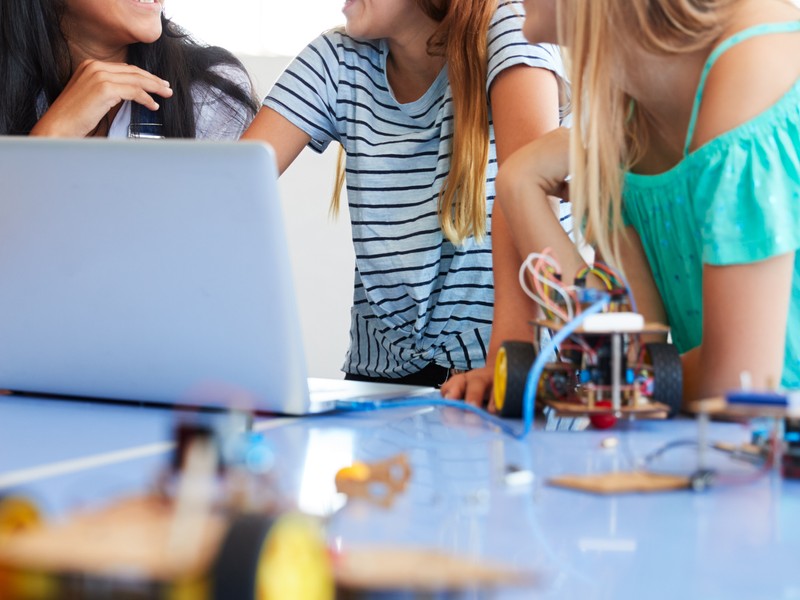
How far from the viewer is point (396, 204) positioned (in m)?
1.38

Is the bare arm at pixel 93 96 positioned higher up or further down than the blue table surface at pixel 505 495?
higher up

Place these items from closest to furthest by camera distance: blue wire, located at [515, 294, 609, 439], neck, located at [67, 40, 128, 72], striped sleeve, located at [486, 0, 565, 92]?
blue wire, located at [515, 294, 609, 439]
striped sleeve, located at [486, 0, 565, 92]
neck, located at [67, 40, 128, 72]

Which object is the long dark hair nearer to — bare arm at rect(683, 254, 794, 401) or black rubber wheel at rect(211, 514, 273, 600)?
bare arm at rect(683, 254, 794, 401)

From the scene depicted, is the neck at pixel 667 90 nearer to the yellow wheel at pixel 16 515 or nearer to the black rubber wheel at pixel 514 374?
the black rubber wheel at pixel 514 374

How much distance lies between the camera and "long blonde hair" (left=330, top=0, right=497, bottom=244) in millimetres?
1239

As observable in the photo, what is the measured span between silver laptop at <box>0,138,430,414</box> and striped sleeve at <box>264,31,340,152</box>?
2.14 ft

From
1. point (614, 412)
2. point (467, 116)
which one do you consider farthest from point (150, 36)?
point (614, 412)

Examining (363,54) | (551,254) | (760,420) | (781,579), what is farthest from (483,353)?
(781,579)

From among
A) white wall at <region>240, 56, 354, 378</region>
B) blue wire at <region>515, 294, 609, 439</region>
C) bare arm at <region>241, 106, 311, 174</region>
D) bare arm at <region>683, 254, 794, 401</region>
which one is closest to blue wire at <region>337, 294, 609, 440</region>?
blue wire at <region>515, 294, 609, 439</region>

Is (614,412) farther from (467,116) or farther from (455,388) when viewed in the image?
(467,116)

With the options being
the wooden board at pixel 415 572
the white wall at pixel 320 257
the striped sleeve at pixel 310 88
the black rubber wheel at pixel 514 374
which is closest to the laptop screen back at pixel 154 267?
the black rubber wheel at pixel 514 374

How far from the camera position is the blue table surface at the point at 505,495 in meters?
0.38

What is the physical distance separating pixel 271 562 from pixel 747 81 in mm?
721

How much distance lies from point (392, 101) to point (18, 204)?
0.70 meters
